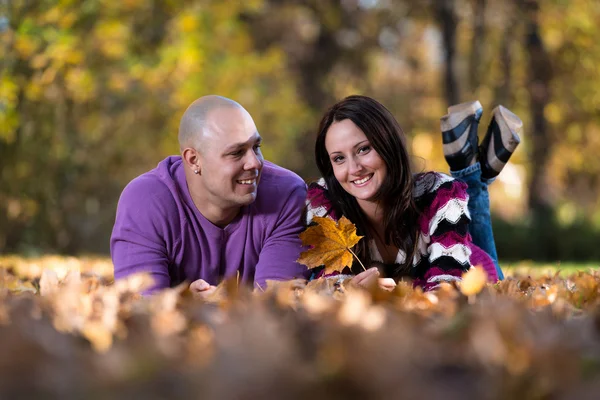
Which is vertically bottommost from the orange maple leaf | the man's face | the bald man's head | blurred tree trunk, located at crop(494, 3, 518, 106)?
the orange maple leaf

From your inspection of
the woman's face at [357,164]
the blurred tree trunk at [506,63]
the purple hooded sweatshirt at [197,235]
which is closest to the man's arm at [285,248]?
the purple hooded sweatshirt at [197,235]

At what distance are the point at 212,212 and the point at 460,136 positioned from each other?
186 centimetres

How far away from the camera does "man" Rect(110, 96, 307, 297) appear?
3.40 metres

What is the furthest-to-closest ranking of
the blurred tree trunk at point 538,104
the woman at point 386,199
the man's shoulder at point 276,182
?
the blurred tree trunk at point 538,104 → the man's shoulder at point 276,182 → the woman at point 386,199

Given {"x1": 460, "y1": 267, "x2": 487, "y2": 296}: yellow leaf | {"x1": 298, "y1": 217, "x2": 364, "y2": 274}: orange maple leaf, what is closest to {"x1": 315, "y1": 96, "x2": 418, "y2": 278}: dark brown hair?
{"x1": 298, "y1": 217, "x2": 364, "y2": 274}: orange maple leaf

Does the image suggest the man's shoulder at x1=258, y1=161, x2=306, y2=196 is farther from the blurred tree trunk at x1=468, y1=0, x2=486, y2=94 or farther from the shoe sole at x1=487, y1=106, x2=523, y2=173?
the blurred tree trunk at x1=468, y1=0, x2=486, y2=94

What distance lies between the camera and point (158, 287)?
127 inches

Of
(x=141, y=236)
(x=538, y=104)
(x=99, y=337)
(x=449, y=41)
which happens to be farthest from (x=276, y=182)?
(x=538, y=104)

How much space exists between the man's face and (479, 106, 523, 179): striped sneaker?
1.96 metres

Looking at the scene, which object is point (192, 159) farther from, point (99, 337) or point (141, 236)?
point (99, 337)

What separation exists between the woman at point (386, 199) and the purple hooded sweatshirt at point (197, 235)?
0.59 feet

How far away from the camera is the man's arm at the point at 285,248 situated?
11.2ft

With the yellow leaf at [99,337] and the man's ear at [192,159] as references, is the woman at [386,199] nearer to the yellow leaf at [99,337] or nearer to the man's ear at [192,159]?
the man's ear at [192,159]

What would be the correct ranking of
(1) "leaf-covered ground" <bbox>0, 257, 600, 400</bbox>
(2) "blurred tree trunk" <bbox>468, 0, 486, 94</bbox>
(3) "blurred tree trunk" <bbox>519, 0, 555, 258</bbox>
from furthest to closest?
(2) "blurred tree trunk" <bbox>468, 0, 486, 94</bbox> < (3) "blurred tree trunk" <bbox>519, 0, 555, 258</bbox> < (1) "leaf-covered ground" <bbox>0, 257, 600, 400</bbox>
